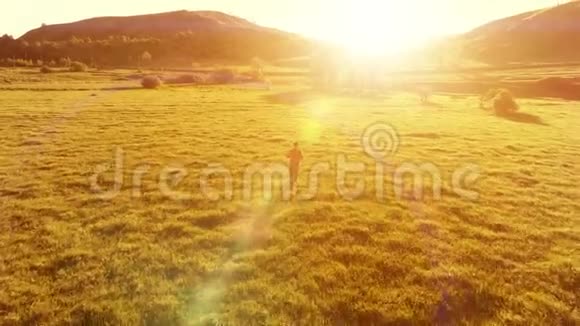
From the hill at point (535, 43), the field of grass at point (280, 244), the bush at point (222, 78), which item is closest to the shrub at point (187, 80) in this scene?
the bush at point (222, 78)

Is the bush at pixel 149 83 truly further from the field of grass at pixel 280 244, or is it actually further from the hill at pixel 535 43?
the hill at pixel 535 43

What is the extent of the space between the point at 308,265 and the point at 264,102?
145 feet

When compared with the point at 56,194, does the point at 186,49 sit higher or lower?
higher

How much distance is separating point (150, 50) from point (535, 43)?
158079 millimetres

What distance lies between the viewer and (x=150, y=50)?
173625 millimetres

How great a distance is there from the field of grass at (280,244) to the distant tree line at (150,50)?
133597 mm

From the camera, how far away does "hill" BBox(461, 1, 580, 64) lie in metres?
158

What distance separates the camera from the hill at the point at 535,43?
158 meters

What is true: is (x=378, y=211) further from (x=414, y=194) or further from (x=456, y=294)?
(x=456, y=294)

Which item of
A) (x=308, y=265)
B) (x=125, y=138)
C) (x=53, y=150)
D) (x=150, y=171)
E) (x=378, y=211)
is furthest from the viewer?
(x=125, y=138)

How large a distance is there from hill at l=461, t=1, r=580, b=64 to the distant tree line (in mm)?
78993

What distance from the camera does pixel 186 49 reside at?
179 metres

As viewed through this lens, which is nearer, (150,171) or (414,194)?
(414,194)

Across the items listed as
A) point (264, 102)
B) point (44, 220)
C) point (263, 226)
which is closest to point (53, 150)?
point (44, 220)
